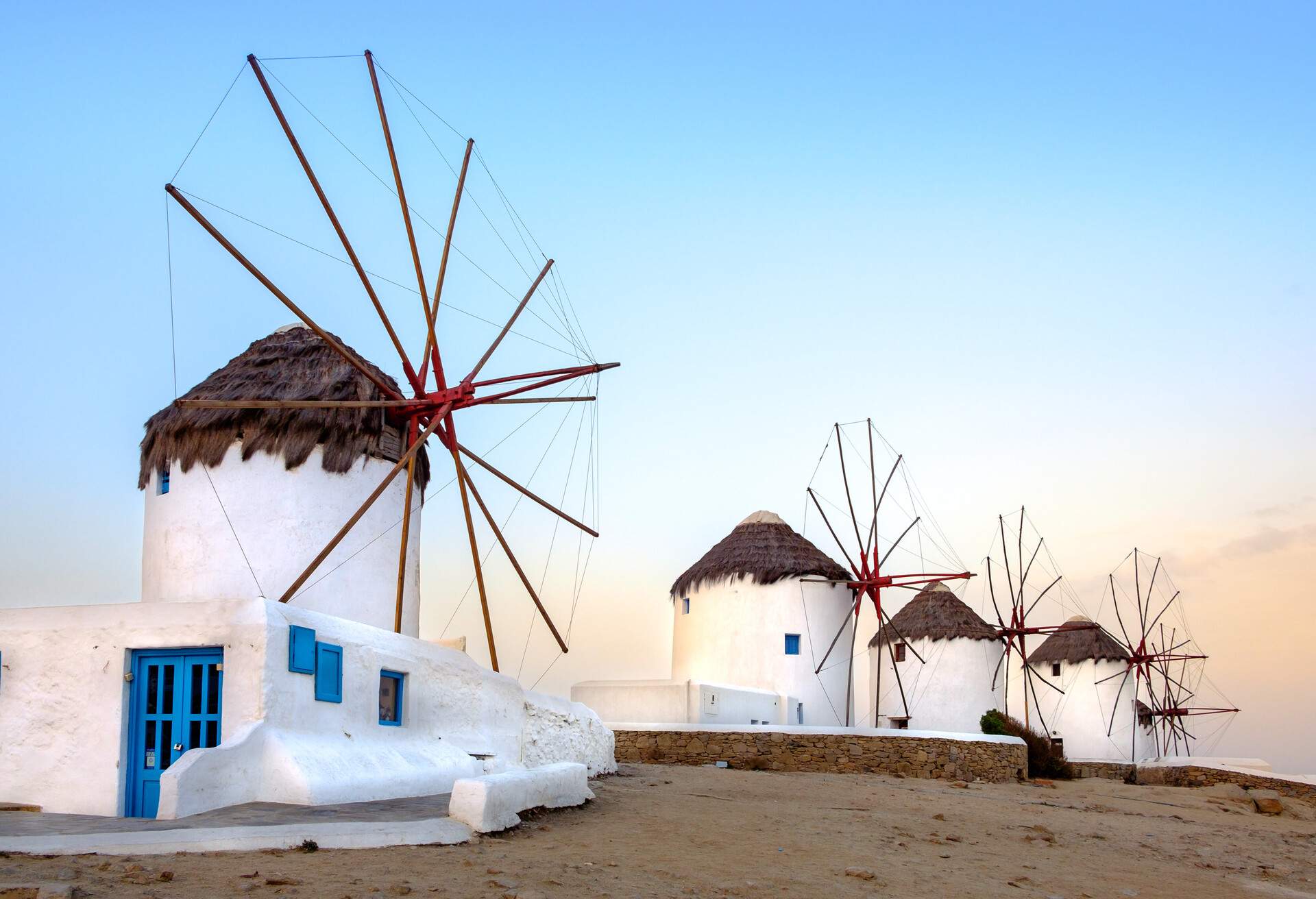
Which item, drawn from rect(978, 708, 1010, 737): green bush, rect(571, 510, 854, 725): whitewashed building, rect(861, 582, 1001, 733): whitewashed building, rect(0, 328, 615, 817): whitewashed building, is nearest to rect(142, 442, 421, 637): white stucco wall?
rect(0, 328, 615, 817): whitewashed building

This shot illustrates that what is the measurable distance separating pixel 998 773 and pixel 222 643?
1739 cm

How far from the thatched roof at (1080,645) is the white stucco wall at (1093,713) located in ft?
0.84

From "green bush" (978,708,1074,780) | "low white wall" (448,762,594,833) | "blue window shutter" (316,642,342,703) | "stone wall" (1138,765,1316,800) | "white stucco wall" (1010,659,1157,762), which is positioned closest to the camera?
"low white wall" (448,762,594,833)

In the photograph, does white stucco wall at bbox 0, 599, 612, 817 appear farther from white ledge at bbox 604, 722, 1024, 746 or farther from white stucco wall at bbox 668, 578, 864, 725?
white stucco wall at bbox 668, 578, 864, 725

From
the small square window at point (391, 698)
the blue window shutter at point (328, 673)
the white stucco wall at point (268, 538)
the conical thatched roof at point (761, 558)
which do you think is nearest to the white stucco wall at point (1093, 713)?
the conical thatched roof at point (761, 558)

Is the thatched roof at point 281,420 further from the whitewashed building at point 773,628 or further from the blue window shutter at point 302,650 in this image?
the whitewashed building at point 773,628

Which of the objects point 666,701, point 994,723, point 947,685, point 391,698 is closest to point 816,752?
point 666,701

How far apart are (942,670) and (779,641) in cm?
756

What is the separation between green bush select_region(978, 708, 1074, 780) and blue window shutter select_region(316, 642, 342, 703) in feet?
59.6

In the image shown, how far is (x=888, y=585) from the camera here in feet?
98.4

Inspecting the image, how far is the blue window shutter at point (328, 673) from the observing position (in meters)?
12.3

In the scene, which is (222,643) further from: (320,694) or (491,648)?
(491,648)

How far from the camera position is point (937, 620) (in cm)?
3572

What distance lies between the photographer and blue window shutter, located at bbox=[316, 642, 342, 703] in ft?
40.3
